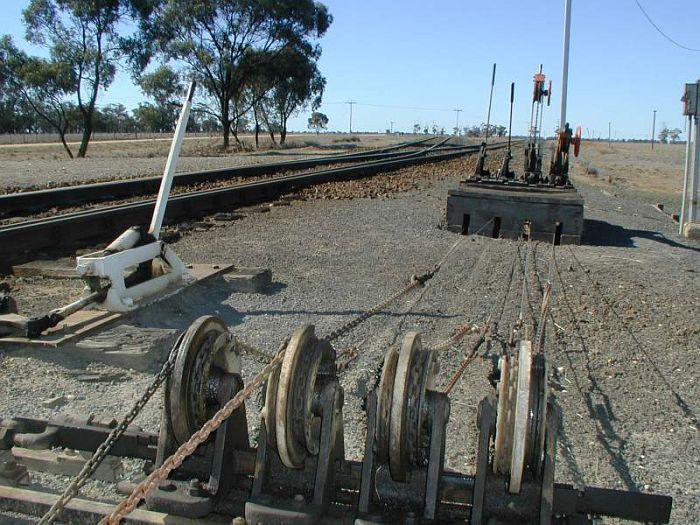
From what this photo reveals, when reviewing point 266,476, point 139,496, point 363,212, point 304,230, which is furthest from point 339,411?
point 363,212

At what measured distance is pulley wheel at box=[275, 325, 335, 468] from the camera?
101 inches

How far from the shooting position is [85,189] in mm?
12430

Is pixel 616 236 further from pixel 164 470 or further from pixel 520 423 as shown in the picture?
pixel 164 470

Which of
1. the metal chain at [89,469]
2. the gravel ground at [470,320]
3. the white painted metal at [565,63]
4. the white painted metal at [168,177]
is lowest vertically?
the gravel ground at [470,320]

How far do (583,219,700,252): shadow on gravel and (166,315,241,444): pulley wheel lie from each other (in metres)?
8.79

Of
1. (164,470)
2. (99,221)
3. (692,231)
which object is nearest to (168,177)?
(99,221)

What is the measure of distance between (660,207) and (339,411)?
1723cm

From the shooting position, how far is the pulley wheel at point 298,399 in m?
2.56

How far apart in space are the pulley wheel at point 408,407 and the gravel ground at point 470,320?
0.95ft

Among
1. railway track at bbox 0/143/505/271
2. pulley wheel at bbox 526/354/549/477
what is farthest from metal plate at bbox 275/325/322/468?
railway track at bbox 0/143/505/271

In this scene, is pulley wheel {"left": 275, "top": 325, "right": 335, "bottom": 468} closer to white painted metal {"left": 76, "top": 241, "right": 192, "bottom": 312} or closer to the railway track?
white painted metal {"left": 76, "top": 241, "right": 192, "bottom": 312}

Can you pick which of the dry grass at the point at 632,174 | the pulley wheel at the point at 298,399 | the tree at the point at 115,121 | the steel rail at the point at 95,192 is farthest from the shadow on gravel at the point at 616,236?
the tree at the point at 115,121

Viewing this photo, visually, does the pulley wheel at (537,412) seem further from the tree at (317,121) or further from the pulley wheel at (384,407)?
the tree at (317,121)

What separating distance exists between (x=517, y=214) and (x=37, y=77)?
127 feet
